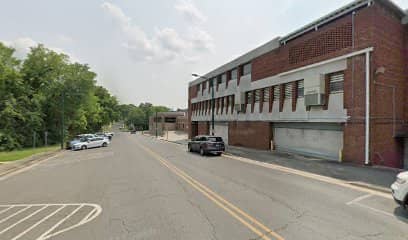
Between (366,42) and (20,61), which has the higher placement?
(20,61)

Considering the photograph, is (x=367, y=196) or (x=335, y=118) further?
(x=335, y=118)

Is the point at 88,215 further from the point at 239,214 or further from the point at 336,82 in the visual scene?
the point at 336,82

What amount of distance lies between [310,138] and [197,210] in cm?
1484

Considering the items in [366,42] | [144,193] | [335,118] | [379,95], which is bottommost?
[144,193]

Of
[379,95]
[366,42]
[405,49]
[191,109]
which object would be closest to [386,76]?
[379,95]

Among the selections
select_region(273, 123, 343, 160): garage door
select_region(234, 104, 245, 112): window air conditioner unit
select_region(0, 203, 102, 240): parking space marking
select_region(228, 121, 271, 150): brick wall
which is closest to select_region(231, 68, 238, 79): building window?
select_region(234, 104, 245, 112): window air conditioner unit

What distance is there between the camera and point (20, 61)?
35.4m

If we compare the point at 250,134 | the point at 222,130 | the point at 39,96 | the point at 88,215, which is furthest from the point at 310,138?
the point at 39,96

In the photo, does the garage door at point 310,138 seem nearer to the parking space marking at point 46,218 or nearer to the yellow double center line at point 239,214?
the yellow double center line at point 239,214

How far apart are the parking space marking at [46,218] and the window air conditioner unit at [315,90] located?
15333 mm

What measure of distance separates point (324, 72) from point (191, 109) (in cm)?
3224

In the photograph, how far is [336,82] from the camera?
16.0 m

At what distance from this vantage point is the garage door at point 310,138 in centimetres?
1602

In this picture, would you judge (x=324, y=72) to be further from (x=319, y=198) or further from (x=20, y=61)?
(x=20, y=61)
